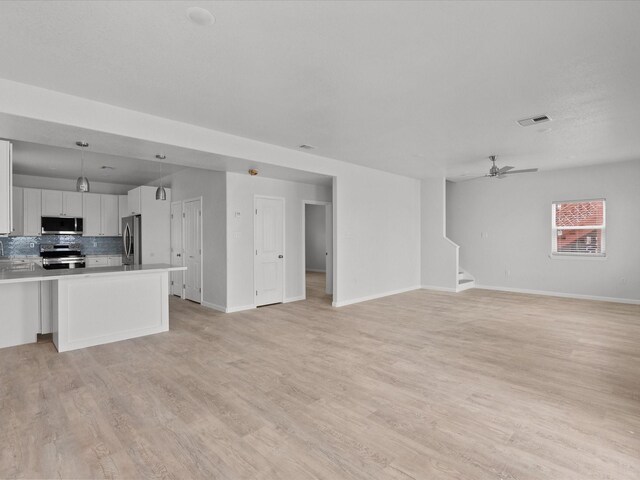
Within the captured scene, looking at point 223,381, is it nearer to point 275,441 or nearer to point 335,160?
point 275,441

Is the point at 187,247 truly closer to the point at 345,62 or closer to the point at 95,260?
the point at 95,260

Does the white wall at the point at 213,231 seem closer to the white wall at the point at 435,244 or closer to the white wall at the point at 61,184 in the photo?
the white wall at the point at 61,184

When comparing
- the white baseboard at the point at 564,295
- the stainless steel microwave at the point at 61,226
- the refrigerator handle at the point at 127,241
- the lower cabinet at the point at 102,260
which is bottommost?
the white baseboard at the point at 564,295

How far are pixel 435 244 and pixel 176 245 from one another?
6.21 m

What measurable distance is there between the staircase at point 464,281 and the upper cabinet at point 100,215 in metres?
8.73

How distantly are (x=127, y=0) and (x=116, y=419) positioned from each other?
287 centimetres

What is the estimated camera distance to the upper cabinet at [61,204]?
295 inches

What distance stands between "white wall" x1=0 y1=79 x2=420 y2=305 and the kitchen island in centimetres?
172

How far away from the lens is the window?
708cm

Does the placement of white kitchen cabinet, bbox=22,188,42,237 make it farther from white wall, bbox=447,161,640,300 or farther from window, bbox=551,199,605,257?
window, bbox=551,199,605,257

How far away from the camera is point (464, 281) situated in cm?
873

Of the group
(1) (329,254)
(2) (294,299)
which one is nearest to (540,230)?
(1) (329,254)

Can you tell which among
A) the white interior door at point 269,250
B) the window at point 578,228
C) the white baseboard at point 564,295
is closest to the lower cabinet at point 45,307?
the white interior door at point 269,250

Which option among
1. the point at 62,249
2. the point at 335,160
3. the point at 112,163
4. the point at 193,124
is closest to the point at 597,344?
the point at 335,160
